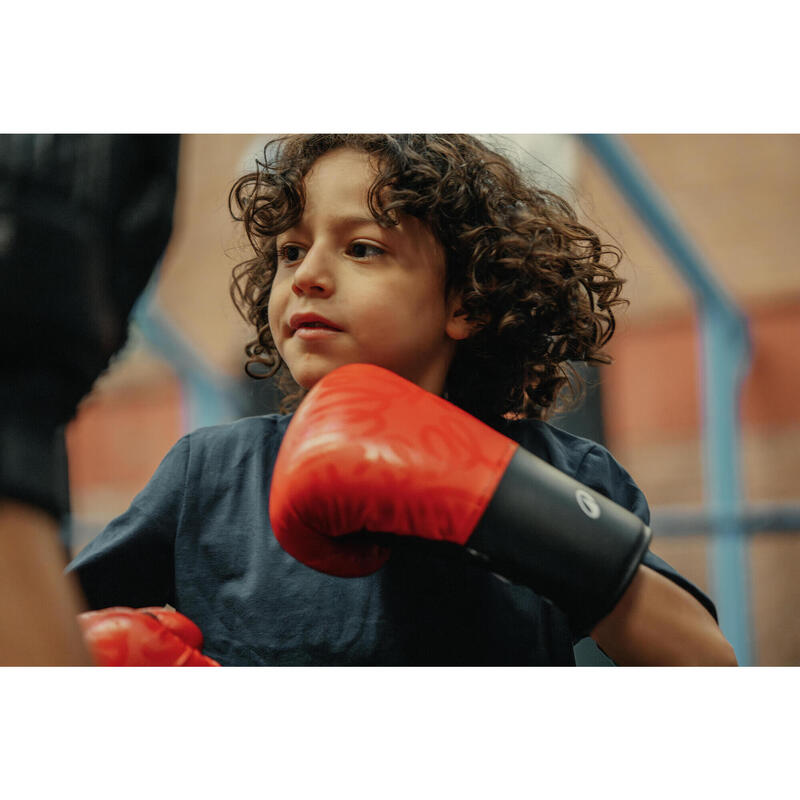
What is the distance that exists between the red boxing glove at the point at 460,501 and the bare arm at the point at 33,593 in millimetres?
205

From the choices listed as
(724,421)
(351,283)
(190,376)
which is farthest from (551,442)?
(190,376)

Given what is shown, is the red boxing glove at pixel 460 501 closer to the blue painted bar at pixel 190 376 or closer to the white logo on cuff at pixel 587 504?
the white logo on cuff at pixel 587 504

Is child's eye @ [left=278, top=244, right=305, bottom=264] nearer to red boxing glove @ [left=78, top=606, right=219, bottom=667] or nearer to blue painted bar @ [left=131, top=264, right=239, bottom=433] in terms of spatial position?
red boxing glove @ [left=78, top=606, right=219, bottom=667]

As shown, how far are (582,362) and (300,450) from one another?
40 centimetres

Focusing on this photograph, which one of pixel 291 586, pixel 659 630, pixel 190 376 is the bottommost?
pixel 190 376

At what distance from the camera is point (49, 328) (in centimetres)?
44

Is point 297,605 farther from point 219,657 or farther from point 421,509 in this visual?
point 421,509

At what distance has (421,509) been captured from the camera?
2.01 feet

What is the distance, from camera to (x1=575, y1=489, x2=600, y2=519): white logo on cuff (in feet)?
2.03

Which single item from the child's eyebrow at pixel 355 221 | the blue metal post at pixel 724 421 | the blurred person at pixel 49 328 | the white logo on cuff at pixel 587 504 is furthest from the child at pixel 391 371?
the blue metal post at pixel 724 421

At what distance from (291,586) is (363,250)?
1.01 ft

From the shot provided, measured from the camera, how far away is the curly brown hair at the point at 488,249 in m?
0.77

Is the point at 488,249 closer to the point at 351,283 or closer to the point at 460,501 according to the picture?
the point at 351,283

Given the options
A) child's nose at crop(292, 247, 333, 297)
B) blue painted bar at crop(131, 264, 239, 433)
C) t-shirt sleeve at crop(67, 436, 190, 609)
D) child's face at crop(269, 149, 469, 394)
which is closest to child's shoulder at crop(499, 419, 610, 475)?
child's face at crop(269, 149, 469, 394)
